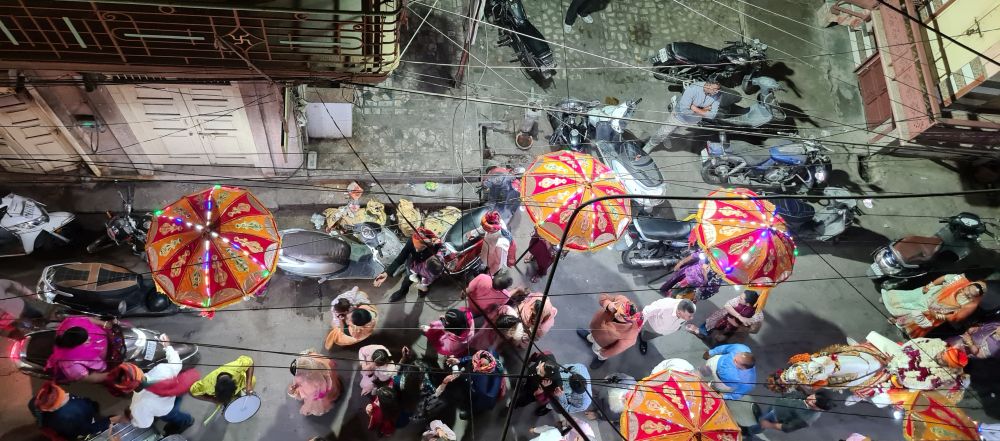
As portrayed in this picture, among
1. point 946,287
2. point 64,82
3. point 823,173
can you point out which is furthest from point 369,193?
point 946,287

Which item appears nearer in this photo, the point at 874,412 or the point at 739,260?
the point at 739,260

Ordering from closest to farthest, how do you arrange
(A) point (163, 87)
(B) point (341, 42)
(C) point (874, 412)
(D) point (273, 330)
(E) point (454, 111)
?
(B) point (341, 42), (A) point (163, 87), (D) point (273, 330), (C) point (874, 412), (E) point (454, 111)

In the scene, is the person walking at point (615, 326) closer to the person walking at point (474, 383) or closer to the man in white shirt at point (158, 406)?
the person walking at point (474, 383)

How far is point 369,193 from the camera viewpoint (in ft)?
37.2

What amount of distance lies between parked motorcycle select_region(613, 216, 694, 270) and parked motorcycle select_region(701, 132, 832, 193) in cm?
227

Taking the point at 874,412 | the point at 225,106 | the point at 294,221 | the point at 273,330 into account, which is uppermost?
the point at 225,106

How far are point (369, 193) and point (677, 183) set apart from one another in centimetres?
653

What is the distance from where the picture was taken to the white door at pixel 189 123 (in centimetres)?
936

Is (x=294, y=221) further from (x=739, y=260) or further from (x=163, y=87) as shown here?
(x=739, y=260)

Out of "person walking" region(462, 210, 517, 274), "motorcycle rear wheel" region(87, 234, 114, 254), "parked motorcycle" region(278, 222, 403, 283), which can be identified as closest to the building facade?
"motorcycle rear wheel" region(87, 234, 114, 254)

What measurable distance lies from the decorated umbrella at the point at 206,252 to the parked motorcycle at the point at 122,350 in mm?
1305

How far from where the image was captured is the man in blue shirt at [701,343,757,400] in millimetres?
9219

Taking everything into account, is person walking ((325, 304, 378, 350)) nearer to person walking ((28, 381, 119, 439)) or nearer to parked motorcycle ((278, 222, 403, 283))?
parked motorcycle ((278, 222, 403, 283))

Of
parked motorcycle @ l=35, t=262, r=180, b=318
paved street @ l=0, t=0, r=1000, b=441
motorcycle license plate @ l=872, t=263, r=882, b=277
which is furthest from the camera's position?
motorcycle license plate @ l=872, t=263, r=882, b=277
